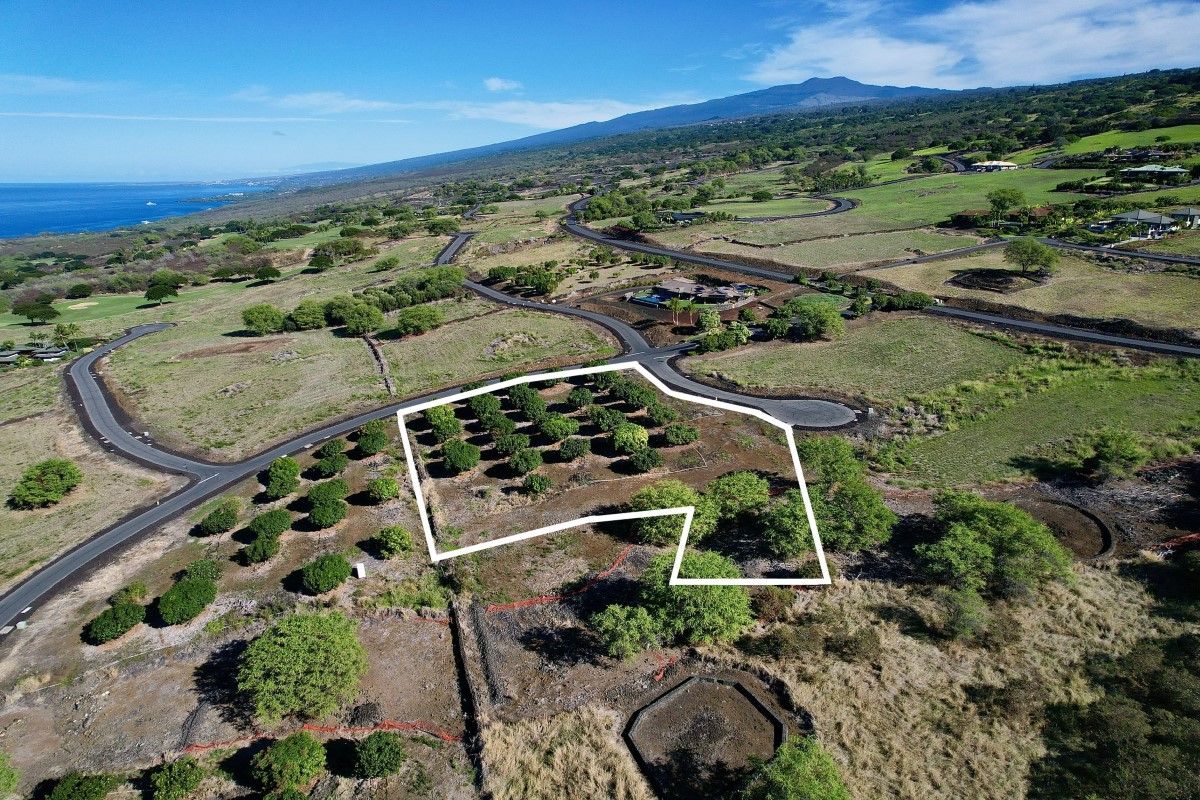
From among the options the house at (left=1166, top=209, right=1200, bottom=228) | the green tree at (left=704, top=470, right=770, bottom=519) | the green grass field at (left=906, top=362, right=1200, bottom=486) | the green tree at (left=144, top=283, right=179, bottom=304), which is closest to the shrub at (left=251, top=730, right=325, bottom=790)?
the green tree at (left=704, top=470, right=770, bottom=519)

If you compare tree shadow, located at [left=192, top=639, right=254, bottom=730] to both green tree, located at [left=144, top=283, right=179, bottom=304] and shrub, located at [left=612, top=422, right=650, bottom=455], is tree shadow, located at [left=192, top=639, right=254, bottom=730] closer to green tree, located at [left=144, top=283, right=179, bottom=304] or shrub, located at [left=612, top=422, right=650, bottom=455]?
shrub, located at [left=612, top=422, right=650, bottom=455]

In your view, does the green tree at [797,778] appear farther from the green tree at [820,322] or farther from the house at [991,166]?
the house at [991,166]

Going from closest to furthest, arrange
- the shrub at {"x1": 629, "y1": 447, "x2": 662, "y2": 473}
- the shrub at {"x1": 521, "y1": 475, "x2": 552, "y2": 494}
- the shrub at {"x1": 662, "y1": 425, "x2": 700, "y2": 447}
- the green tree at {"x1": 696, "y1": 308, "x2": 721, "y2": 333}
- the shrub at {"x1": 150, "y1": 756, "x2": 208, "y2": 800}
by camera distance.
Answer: the shrub at {"x1": 150, "y1": 756, "x2": 208, "y2": 800}
the shrub at {"x1": 521, "y1": 475, "x2": 552, "y2": 494}
the shrub at {"x1": 629, "y1": 447, "x2": 662, "y2": 473}
the shrub at {"x1": 662, "y1": 425, "x2": 700, "y2": 447}
the green tree at {"x1": 696, "y1": 308, "x2": 721, "y2": 333}

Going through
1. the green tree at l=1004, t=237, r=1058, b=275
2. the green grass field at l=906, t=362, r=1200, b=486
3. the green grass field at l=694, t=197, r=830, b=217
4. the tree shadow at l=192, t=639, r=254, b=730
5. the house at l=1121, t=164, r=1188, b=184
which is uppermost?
the house at l=1121, t=164, r=1188, b=184

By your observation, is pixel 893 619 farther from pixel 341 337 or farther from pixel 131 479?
pixel 341 337

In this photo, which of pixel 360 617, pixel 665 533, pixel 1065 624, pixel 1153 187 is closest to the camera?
pixel 1065 624

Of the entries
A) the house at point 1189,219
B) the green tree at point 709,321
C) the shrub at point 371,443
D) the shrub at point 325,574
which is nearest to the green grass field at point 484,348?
the green tree at point 709,321

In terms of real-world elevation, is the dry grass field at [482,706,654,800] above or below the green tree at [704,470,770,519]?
below

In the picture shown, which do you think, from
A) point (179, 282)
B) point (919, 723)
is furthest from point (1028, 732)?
point (179, 282)
